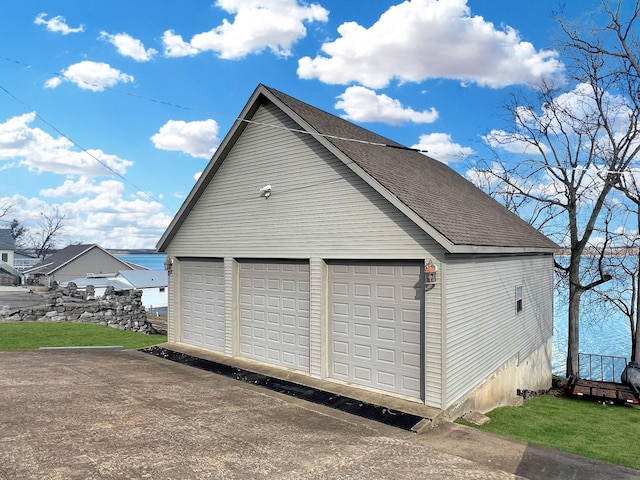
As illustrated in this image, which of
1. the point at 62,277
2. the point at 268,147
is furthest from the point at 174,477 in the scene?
the point at 62,277

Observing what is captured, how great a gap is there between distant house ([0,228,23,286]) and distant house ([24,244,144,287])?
267 centimetres

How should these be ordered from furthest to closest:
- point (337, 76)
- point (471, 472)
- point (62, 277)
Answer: point (62, 277) < point (337, 76) < point (471, 472)

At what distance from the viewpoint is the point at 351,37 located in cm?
1745

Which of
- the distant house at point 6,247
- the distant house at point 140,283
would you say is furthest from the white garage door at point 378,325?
the distant house at point 6,247

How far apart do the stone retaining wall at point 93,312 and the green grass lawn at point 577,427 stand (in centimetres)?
1685

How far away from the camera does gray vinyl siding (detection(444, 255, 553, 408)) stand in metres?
7.96

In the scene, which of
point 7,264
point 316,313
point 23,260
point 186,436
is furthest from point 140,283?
point 186,436

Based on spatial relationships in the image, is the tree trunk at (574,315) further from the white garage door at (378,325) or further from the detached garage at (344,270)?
the white garage door at (378,325)

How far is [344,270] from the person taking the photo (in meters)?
9.25

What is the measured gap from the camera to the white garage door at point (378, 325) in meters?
8.23

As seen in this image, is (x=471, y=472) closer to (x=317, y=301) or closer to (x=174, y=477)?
(x=174, y=477)

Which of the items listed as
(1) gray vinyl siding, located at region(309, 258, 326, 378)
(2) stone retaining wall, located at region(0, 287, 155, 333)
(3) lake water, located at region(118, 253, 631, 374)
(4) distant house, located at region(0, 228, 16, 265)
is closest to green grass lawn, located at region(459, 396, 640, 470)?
(1) gray vinyl siding, located at region(309, 258, 326, 378)

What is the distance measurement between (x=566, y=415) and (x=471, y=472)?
27.0 ft

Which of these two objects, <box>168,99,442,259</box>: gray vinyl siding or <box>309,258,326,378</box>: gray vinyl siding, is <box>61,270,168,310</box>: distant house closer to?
<box>168,99,442,259</box>: gray vinyl siding
